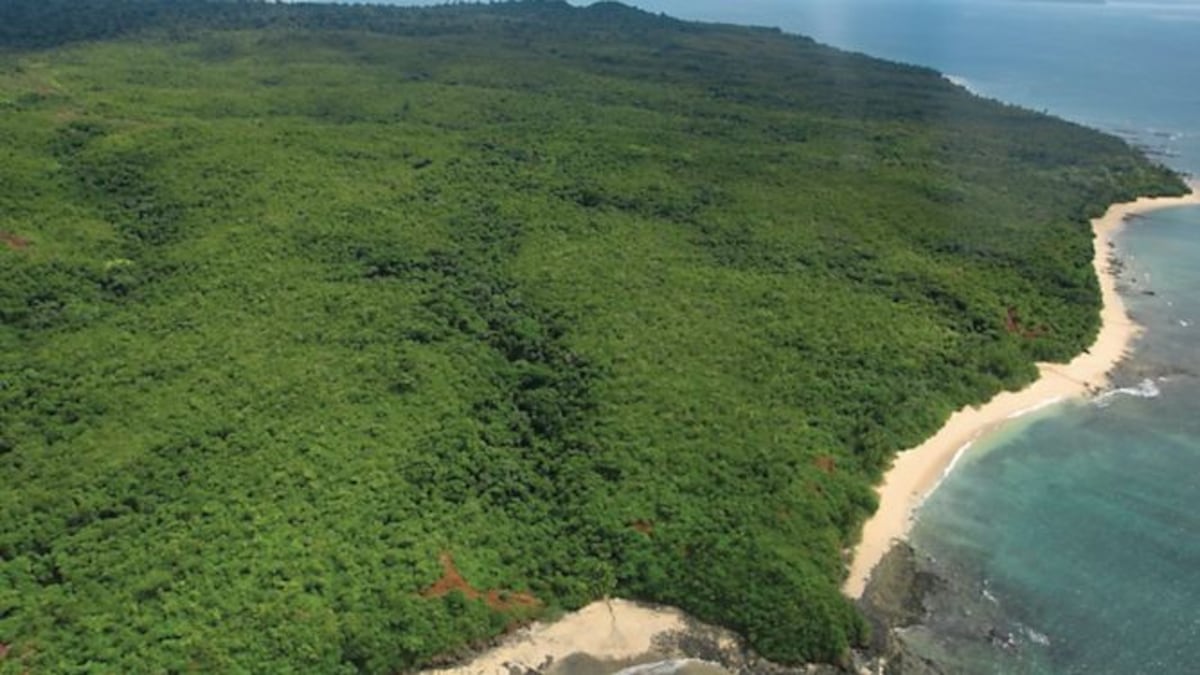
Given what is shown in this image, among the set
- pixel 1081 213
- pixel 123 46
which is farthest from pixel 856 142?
pixel 123 46

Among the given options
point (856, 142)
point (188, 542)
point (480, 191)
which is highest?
point (856, 142)

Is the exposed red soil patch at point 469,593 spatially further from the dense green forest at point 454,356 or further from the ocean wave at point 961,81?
the ocean wave at point 961,81

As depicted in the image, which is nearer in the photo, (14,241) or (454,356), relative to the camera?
(454,356)

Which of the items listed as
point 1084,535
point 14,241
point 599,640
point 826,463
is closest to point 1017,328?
point 1084,535

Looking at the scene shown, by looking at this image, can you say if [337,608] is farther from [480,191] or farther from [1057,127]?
[1057,127]

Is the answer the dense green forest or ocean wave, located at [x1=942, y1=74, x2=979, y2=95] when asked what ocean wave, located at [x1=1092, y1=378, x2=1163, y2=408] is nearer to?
the dense green forest

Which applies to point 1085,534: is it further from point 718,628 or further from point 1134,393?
point 718,628
